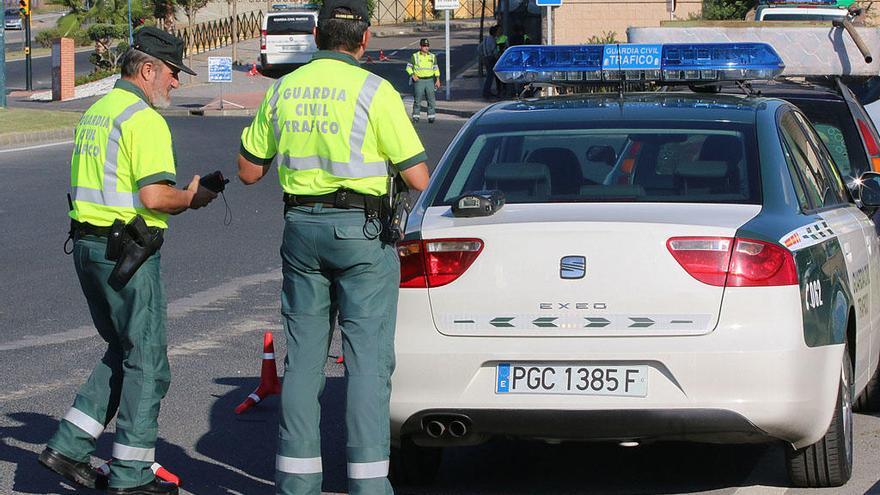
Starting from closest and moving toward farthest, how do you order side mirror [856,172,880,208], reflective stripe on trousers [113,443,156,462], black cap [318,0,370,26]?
black cap [318,0,370,26] < reflective stripe on trousers [113,443,156,462] < side mirror [856,172,880,208]

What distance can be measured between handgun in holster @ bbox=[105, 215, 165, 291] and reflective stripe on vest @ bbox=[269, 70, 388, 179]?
71 cm

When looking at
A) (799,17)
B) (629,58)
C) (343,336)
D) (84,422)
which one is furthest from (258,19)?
(343,336)

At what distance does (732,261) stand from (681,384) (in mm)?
455

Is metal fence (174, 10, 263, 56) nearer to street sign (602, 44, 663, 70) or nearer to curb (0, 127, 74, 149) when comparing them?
curb (0, 127, 74, 149)

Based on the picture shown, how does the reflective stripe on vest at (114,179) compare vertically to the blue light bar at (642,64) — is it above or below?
below

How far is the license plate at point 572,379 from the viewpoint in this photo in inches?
207

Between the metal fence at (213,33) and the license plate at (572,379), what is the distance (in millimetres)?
45913

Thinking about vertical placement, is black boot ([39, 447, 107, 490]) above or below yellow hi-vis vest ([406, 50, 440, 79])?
below

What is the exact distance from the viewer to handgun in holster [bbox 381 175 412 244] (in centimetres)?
512

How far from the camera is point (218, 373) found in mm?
8289

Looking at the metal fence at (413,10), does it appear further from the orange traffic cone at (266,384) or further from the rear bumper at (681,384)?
the rear bumper at (681,384)

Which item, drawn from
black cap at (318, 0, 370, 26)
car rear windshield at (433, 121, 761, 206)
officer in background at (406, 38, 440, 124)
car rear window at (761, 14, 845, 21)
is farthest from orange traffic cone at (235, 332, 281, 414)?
officer in background at (406, 38, 440, 124)

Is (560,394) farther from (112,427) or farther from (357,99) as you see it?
(112,427)

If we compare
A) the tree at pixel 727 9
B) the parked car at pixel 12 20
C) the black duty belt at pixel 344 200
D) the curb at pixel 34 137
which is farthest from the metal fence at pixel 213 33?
the black duty belt at pixel 344 200
